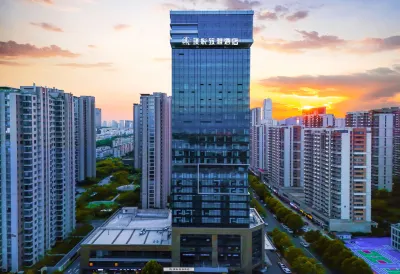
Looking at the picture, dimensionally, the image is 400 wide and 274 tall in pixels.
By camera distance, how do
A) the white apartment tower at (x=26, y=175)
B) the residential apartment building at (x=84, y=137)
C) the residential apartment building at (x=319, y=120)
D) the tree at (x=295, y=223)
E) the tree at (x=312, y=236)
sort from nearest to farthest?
the white apartment tower at (x=26, y=175) → the tree at (x=312, y=236) → the tree at (x=295, y=223) → the residential apartment building at (x=84, y=137) → the residential apartment building at (x=319, y=120)

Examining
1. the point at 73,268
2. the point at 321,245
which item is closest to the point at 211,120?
the point at 321,245

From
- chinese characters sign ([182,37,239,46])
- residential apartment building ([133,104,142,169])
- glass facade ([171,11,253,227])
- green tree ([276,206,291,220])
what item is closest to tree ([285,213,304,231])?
green tree ([276,206,291,220])

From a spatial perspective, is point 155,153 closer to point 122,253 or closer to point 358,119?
point 122,253

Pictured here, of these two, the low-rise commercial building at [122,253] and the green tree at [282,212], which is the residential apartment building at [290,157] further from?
the low-rise commercial building at [122,253]

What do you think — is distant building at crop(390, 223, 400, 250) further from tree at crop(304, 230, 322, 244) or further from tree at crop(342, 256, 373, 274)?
tree at crop(342, 256, 373, 274)

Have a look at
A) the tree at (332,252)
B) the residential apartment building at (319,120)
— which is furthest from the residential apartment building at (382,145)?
the tree at (332,252)

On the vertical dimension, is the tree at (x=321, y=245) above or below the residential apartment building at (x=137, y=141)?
below
